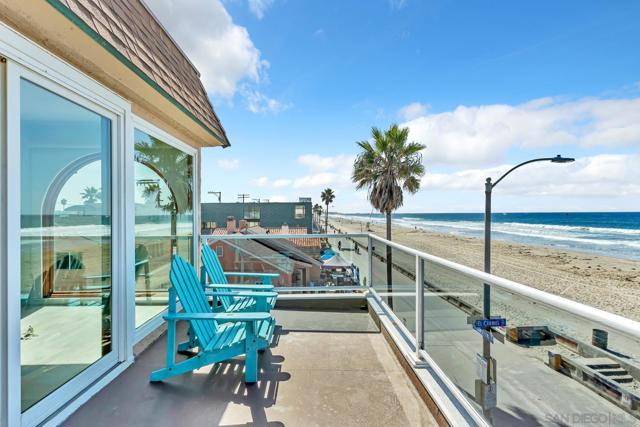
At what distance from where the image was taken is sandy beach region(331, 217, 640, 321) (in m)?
12.1

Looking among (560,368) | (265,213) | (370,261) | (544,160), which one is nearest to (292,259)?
(370,261)

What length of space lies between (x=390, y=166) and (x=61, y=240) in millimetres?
10177

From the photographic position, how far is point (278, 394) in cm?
214

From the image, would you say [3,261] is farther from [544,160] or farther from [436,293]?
[544,160]

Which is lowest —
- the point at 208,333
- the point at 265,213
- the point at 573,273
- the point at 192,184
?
the point at 573,273

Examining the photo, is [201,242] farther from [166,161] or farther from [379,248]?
[379,248]

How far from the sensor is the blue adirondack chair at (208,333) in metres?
2.12

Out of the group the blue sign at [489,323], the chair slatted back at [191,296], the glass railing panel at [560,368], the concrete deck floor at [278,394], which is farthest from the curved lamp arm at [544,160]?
the chair slatted back at [191,296]

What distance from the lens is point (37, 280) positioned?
1.79 meters

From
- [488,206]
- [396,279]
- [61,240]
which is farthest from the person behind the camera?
[488,206]

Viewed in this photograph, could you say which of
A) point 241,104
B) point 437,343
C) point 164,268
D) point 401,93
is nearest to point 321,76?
point 241,104

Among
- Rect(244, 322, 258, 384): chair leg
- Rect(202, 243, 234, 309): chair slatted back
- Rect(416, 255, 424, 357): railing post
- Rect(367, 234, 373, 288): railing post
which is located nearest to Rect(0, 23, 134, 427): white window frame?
Rect(202, 243, 234, 309): chair slatted back

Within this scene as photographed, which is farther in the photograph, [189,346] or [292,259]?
[292,259]

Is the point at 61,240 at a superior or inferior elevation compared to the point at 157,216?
inferior
